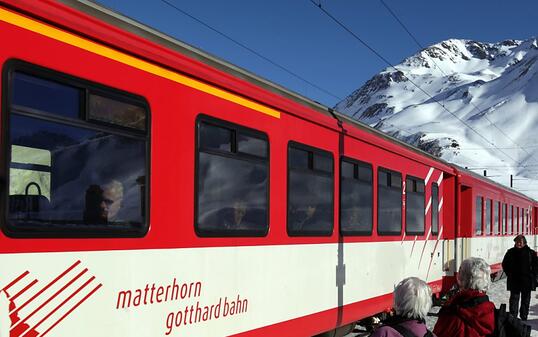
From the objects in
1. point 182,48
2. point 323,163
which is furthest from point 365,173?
point 182,48

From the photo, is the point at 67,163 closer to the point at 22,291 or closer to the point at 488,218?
the point at 22,291

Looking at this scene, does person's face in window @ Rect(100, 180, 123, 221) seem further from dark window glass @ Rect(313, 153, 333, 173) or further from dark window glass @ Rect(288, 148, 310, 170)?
dark window glass @ Rect(313, 153, 333, 173)

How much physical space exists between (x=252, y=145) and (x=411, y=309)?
2886 millimetres

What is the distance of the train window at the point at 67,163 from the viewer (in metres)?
3.84

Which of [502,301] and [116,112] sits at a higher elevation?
[116,112]

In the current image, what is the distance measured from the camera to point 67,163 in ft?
13.7

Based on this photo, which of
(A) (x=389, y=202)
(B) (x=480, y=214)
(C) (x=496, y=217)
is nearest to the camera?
(A) (x=389, y=202)

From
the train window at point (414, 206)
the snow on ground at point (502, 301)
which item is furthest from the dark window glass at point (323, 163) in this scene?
the snow on ground at point (502, 301)

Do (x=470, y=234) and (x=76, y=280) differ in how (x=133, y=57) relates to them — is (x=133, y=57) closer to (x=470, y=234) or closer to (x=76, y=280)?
(x=76, y=280)

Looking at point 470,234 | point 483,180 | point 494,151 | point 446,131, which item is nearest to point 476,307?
point 470,234

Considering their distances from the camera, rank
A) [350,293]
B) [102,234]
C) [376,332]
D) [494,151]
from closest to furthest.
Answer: [376,332] → [102,234] → [350,293] → [494,151]

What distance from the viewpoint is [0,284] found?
11.8 ft

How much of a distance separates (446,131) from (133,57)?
646 feet

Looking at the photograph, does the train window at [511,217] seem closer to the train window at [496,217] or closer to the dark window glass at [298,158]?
the train window at [496,217]
